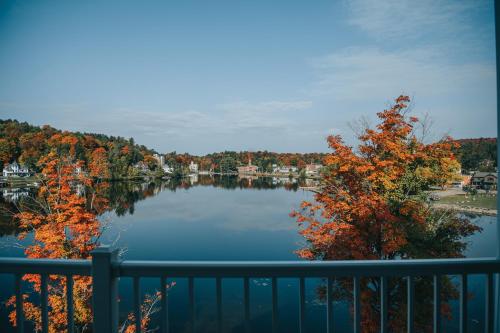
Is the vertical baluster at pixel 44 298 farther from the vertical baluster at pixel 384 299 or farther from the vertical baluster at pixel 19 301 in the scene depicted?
the vertical baluster at pixel 384 299

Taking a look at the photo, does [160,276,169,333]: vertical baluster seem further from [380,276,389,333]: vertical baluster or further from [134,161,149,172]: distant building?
[134,161,149,172]: distant building

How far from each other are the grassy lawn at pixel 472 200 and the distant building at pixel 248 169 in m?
100

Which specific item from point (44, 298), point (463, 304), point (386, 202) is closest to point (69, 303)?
point (44, 298)

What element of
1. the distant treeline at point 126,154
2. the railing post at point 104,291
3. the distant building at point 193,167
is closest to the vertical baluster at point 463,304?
the distant treeline at point 126,154

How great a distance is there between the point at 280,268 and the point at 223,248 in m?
17.6

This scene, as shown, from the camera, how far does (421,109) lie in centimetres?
839

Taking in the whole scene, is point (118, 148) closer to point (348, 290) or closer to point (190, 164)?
point (348, 290)

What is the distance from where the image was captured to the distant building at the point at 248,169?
375 ft

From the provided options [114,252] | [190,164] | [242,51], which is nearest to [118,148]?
[242,51]

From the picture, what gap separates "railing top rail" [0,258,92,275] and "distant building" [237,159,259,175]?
111 m

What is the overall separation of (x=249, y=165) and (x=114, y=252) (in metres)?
116

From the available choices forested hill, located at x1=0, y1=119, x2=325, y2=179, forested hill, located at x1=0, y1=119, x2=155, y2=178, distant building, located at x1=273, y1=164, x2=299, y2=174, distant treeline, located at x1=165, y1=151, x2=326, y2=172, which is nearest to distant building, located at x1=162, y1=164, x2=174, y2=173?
forested hill, located at x1=0, y1=119, x2=325, y2=179

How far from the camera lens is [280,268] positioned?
4.76ft

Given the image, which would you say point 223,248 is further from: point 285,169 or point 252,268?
point 285,169
